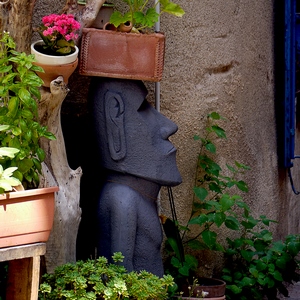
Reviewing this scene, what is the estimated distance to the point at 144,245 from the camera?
363cm

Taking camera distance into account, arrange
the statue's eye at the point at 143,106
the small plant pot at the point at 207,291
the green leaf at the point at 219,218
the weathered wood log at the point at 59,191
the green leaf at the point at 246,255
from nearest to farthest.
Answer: the weathered wood log at the point at 59,191, the statue's eye at the point at 143,106, the small plant pot at the point at 207,291, the green leaf at the point at 219,218, the green leaf at the point at 246,255

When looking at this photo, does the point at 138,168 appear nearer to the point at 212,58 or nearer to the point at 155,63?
the point at 155,63

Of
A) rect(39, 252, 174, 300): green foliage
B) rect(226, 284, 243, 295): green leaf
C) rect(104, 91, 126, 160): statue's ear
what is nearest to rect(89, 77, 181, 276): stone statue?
rect(104, 91, 126, 160): statue's ear

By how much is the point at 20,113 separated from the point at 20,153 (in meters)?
0.17

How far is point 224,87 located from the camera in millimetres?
4629

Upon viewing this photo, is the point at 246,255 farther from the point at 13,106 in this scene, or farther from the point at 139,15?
the point at 13,106

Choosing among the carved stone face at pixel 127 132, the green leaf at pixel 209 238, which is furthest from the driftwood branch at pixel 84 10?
the green leaf at pixel 209 238

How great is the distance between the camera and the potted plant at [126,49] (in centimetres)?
347

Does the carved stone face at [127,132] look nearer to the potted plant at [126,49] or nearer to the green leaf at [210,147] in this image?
the potted plant at [126,49]

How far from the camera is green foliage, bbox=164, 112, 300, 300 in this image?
4.18 metres

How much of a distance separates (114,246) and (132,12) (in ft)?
3.75

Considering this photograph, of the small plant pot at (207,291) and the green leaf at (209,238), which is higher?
the green leaf at (209,238)

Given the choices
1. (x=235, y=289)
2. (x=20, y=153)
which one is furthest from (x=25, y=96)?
(x=235, y=289)

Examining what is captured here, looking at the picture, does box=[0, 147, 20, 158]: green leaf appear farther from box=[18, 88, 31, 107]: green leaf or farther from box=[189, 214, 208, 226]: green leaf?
box=[189, 214, 208, 226]: green leaf
